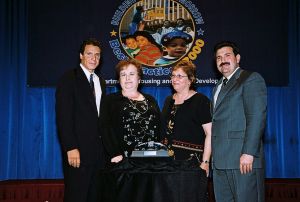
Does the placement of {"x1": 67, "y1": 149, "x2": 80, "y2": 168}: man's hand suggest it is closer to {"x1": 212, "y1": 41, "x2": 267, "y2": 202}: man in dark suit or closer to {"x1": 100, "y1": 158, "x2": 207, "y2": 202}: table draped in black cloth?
{"x1": 100, "y1": 158, "x2": 207, "y2": 202}: table draped in black cloth

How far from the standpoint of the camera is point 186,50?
4930 millimetres

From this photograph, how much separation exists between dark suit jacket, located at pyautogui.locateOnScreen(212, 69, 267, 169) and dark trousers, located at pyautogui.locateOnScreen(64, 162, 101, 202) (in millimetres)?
1005


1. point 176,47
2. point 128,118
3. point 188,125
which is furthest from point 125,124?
point 176,47

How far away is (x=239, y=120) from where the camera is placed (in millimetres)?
2932

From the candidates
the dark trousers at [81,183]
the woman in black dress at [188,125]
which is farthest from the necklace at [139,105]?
the dark trousers at [81,183]

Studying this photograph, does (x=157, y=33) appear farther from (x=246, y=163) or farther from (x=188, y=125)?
(x=246, y=163)

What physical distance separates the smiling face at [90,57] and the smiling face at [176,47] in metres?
1.80

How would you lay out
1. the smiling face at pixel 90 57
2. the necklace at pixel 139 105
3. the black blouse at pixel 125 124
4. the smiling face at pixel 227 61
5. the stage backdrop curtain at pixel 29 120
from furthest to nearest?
1. the stage backdrop curtain at pixel 29 120
2. the smiling face at pixel 90 57
3. the smiling face at pixel 227 61
4. the necklace at pixel 139 105
5. the black blouse at pixel 125 124

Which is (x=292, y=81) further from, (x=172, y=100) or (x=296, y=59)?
(x=172, y=100)

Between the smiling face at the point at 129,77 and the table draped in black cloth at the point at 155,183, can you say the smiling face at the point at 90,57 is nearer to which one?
the smiling face at the point at 129,77

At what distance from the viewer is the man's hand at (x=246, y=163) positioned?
2.81 meters

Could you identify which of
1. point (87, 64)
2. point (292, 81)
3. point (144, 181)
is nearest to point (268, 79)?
point (292, 81)

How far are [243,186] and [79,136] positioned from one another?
52.7 inches

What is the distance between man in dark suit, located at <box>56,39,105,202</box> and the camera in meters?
3.03
